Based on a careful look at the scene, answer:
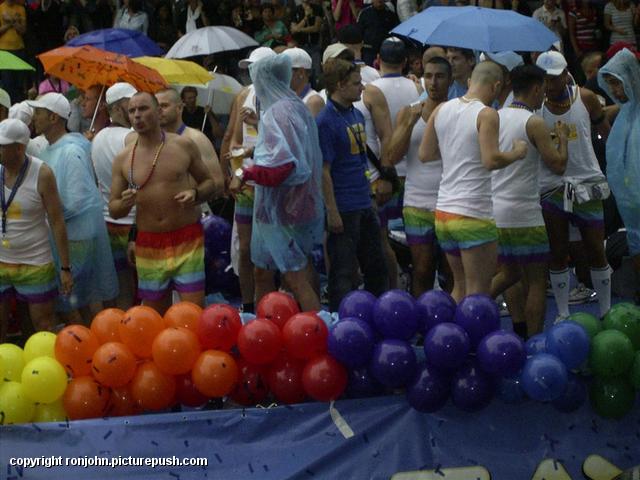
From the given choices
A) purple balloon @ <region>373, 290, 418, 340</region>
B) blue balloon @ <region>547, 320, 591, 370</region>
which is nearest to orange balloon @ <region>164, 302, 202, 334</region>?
purple balloon @ <region>373, 290, 418, 340</region>

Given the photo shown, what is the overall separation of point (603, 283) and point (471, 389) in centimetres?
306

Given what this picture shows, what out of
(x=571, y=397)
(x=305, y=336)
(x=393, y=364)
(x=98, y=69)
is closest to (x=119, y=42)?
(x=98, y=69)

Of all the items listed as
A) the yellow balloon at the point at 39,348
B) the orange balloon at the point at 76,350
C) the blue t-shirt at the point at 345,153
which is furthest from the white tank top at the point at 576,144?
the yellow balloon at the point at 39,348

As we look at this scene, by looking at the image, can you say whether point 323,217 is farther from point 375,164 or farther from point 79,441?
point 79,441

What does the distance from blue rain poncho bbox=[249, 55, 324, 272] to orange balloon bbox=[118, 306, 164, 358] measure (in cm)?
144

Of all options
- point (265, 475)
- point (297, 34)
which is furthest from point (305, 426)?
point (297, 34)

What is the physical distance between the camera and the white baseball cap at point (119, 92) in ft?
29.1

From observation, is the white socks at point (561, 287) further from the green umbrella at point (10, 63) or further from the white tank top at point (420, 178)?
the green umbrella at point (10, 63)

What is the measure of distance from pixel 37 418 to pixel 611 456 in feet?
9.23

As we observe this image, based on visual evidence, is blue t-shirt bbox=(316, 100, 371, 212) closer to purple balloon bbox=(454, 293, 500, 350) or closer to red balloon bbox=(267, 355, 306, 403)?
red balloon bbox=(267, 355, 306, 403)

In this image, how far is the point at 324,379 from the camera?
20.6 ft

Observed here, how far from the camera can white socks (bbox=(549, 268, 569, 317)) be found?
29.7ft

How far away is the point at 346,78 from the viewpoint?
823cm

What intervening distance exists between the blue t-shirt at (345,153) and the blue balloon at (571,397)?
2.59 m
